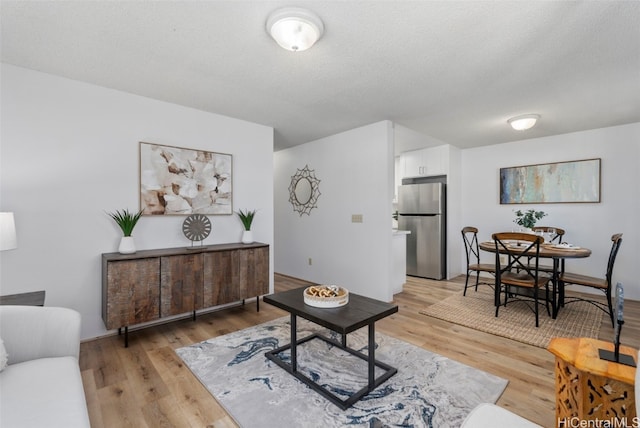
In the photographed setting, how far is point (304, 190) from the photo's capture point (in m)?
5.00

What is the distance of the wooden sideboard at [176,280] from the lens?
2479 millimetres

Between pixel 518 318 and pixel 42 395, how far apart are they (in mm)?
3906

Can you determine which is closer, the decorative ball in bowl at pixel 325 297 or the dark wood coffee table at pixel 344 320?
the dark wood coffee table at pixel 344 320

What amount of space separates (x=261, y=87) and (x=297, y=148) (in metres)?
2.42

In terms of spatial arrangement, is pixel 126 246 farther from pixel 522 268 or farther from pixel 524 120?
pixel 524 120

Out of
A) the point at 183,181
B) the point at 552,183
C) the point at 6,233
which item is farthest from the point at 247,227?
the point at 552,183

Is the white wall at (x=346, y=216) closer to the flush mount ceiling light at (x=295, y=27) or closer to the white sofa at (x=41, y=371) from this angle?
the flush mount ceiling light at (x=295, y=27)

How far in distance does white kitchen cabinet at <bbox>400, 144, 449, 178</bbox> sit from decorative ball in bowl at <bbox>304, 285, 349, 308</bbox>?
386cm

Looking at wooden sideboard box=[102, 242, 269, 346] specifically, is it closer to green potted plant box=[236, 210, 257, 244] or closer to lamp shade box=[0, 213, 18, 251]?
green potted plant box=[236, 210, 257, 244]

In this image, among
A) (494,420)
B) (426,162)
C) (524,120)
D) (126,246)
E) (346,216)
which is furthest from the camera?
(426,162)

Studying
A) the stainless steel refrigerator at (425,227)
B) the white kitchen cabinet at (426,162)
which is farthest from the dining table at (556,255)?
the white kitchen cabinet at (426,162)

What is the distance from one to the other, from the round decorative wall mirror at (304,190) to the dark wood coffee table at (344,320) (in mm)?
2595

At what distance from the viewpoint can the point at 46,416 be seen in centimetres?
108

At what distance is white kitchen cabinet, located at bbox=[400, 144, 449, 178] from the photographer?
5156mm
